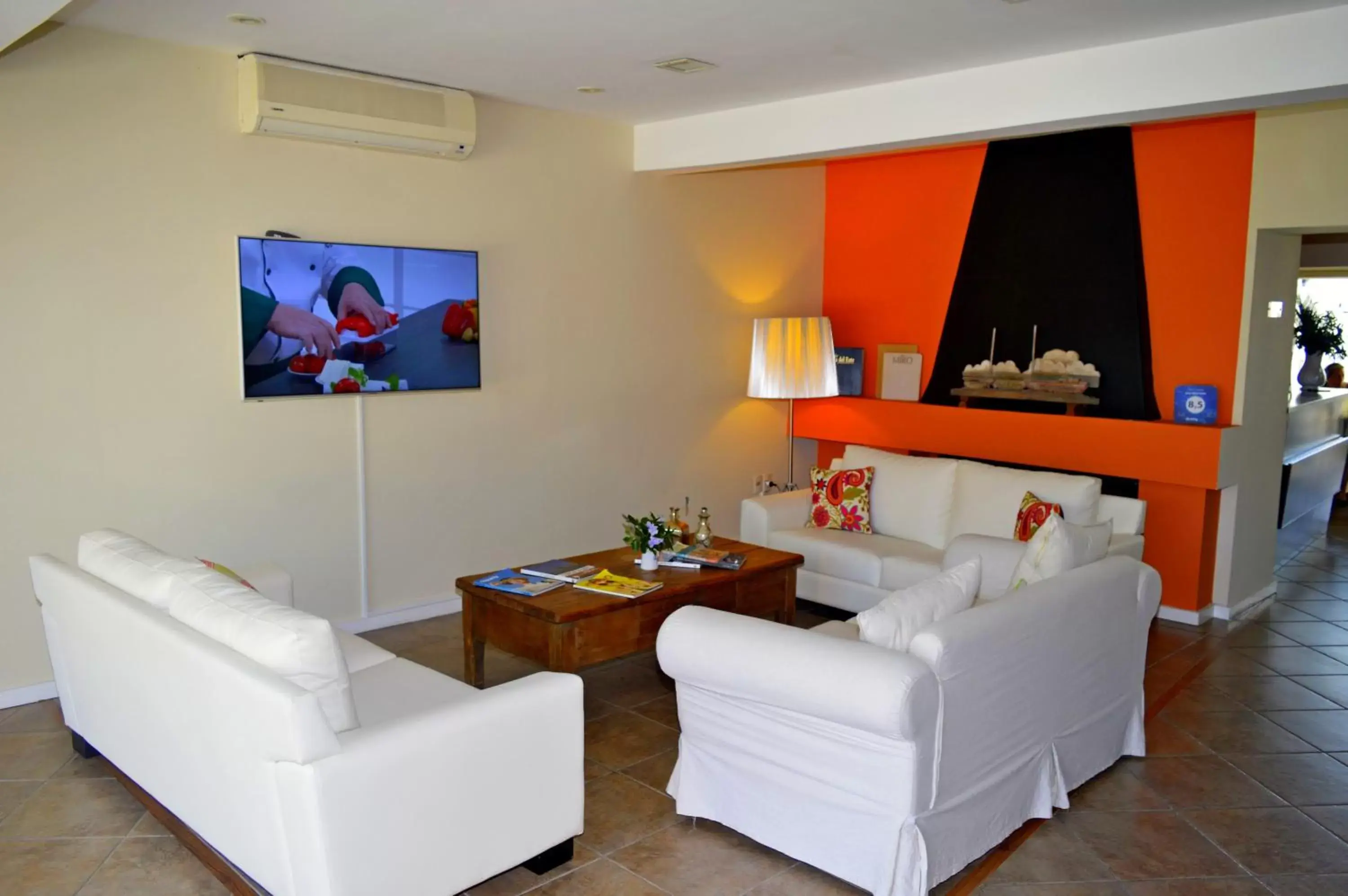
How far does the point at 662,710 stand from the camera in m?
4.28

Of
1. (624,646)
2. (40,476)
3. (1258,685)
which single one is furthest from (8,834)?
(1258,685)

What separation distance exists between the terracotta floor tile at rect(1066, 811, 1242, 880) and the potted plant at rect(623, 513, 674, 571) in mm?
1882

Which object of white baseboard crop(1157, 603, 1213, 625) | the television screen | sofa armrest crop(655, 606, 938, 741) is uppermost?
the television screen

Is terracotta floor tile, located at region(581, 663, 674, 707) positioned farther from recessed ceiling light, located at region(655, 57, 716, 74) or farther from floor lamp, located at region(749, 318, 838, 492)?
recessed ceiling light, located at region(655, 57, 716, 74)

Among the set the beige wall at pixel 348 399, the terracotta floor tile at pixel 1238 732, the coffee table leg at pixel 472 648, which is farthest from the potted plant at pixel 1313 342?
the coffee table leg at pixel 472 648

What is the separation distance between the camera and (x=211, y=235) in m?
4.58

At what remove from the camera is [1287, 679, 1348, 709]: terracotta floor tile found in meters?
4.56

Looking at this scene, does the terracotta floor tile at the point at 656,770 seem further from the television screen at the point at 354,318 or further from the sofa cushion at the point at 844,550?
the television screen at the point at 354,318

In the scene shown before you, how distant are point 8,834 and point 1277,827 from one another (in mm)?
3983

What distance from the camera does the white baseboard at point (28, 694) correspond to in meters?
4.24

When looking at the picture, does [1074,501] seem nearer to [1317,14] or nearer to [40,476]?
[1317,14]

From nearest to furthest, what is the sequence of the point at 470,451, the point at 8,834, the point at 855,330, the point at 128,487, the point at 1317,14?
1. the point at 8,834
2. the point at 1317,14
3. the point at 128,487
4. the point at 470,451
5. the point at 855,330

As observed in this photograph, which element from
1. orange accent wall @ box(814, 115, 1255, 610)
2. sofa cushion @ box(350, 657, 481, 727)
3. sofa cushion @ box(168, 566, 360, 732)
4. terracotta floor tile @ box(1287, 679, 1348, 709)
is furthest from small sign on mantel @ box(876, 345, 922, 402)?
sofa cushion @ box(168, 566, 360, 732)

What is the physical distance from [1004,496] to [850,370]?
208 cm
